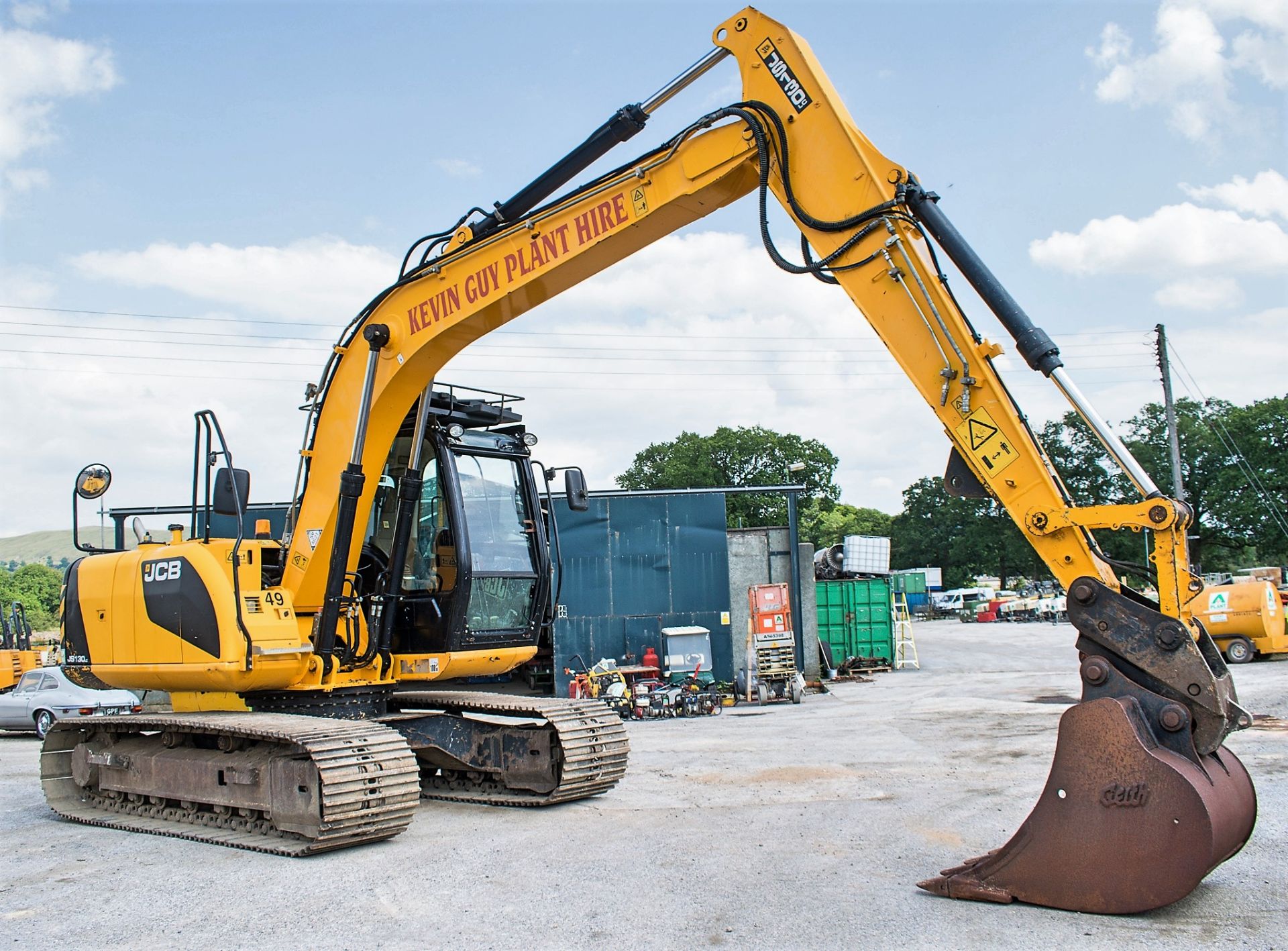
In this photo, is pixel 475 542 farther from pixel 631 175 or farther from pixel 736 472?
pixel 736 472

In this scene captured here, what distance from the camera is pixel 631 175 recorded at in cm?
723

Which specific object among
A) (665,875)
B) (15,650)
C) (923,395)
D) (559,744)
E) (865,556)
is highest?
(923,395)

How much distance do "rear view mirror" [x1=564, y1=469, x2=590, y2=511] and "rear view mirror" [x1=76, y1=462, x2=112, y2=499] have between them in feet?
12.5

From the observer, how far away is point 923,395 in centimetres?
608

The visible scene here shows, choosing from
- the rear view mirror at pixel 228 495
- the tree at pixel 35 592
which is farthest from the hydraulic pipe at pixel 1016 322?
the tree at pixel 35 592

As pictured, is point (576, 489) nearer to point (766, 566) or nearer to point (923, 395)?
point (923, 395)

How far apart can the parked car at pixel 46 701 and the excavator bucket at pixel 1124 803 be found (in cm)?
1497

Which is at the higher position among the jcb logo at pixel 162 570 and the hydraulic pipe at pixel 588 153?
the hydraulic pipe at pixel 588 153

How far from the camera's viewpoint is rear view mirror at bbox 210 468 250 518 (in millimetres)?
8125

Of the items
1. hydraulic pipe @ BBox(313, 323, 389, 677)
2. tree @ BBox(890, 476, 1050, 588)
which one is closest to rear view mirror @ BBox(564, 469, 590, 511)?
hydraulic pipe @ BBox(313, 323, 389, 677)

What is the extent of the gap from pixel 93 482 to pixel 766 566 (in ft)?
48.6

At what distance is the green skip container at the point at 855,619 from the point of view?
2500 centimetres

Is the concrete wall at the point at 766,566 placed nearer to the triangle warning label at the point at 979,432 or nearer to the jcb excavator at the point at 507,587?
the jcb excavator at the point at 507,587

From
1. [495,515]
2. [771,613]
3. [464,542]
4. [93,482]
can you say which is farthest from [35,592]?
[464,542]
